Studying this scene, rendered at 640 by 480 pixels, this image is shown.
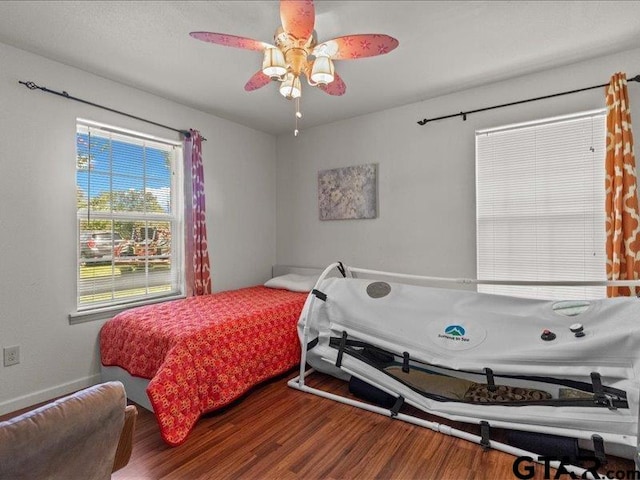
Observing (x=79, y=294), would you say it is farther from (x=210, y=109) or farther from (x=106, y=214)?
(x=210, y=109)

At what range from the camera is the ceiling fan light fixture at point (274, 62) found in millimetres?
1754

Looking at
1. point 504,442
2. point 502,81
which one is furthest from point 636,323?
point 502,81

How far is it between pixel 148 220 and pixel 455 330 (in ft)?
9.18

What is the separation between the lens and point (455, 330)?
217 centimetres

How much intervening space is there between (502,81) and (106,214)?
3585 mm

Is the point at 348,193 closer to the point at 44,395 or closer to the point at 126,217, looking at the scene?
the point at 126,217

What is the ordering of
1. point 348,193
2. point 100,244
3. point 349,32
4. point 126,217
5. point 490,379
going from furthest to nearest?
point 348,193 < point 126,217 < point 100,244 < point 349,32 < point 490,379

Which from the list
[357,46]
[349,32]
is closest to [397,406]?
[357,46]

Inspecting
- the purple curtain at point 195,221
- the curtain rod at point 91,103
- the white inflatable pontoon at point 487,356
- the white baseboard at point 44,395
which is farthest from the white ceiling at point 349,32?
the white baseboard at point 44,395

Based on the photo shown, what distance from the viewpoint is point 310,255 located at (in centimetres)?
413

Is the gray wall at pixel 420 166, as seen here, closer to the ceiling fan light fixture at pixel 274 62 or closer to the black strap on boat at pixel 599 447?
the ceiling fan light fixture at pixel 274 62

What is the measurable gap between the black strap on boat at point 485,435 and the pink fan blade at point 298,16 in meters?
2.31

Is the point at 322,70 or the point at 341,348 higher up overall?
the point at 322,70

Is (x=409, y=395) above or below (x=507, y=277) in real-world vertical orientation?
below
